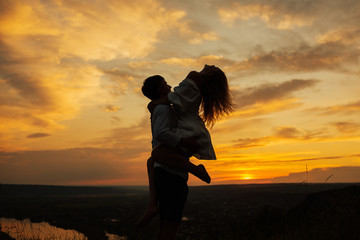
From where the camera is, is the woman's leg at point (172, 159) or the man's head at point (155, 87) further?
the man's head at point (155, 87)

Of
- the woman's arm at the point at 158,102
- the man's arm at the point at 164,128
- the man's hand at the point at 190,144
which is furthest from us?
the woman's arm at the point at 158,102

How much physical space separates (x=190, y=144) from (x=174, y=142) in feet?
0.72

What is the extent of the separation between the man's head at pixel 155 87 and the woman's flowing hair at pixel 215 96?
0.45 meters

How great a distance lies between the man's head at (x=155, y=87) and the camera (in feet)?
12.1

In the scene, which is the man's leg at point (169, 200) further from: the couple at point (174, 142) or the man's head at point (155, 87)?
the man's head at point (155, 87)

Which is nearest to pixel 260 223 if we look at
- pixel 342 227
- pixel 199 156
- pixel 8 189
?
pixel 342 227

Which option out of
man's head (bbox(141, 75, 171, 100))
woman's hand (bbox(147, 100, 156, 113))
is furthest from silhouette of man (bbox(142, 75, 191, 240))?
man's head (bbox(141, 75, 171, 100))

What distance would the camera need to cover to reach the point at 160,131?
3188 mm

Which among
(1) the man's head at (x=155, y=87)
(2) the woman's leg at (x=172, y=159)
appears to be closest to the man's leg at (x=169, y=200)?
(2) the woman's leg at (x=172, y=159)

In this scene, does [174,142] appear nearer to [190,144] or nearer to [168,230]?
[190,144]

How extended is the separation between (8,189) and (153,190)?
22918 cm

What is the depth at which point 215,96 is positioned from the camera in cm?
385

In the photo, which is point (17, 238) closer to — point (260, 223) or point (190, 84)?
point (190, 84)

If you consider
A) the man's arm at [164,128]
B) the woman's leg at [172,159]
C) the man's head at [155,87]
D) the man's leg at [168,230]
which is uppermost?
the man's head at [155,87]
